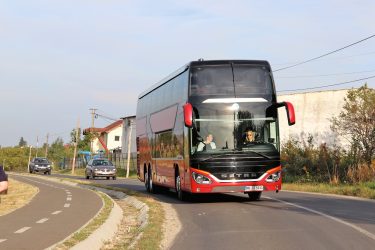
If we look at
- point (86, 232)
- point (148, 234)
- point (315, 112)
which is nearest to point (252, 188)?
point (148, 234)

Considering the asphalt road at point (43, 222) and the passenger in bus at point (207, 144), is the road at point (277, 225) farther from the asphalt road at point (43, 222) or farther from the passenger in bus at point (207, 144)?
the asphalt road at point (43, 222)

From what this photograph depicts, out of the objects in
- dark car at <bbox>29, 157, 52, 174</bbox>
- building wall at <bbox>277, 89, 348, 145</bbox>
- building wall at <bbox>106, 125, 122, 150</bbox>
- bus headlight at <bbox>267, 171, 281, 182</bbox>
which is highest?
building wall at <bbox>106, 125, 122, 150</bbox>

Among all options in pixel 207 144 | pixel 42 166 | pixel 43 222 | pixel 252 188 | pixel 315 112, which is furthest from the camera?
pixel 42 166

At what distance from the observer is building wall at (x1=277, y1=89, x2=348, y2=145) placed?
46.8 m

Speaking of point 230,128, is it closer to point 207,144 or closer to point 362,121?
point 207,144

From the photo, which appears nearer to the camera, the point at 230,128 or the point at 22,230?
the point at 22,230

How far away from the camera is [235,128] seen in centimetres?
1612

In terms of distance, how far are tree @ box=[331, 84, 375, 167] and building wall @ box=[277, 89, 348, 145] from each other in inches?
601

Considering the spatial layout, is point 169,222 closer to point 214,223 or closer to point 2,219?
point 214,223

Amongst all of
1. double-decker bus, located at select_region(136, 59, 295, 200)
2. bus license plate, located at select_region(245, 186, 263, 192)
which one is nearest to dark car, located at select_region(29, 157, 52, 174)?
double-decker bus, located at select_region(136, 59, 295, 200)

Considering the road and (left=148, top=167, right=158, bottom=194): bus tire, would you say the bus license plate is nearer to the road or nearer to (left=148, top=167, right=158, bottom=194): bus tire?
the road

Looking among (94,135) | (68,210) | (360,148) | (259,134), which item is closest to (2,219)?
(68,210)

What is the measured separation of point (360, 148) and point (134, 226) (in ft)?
66.0

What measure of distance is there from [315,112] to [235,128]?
33.6 meters
